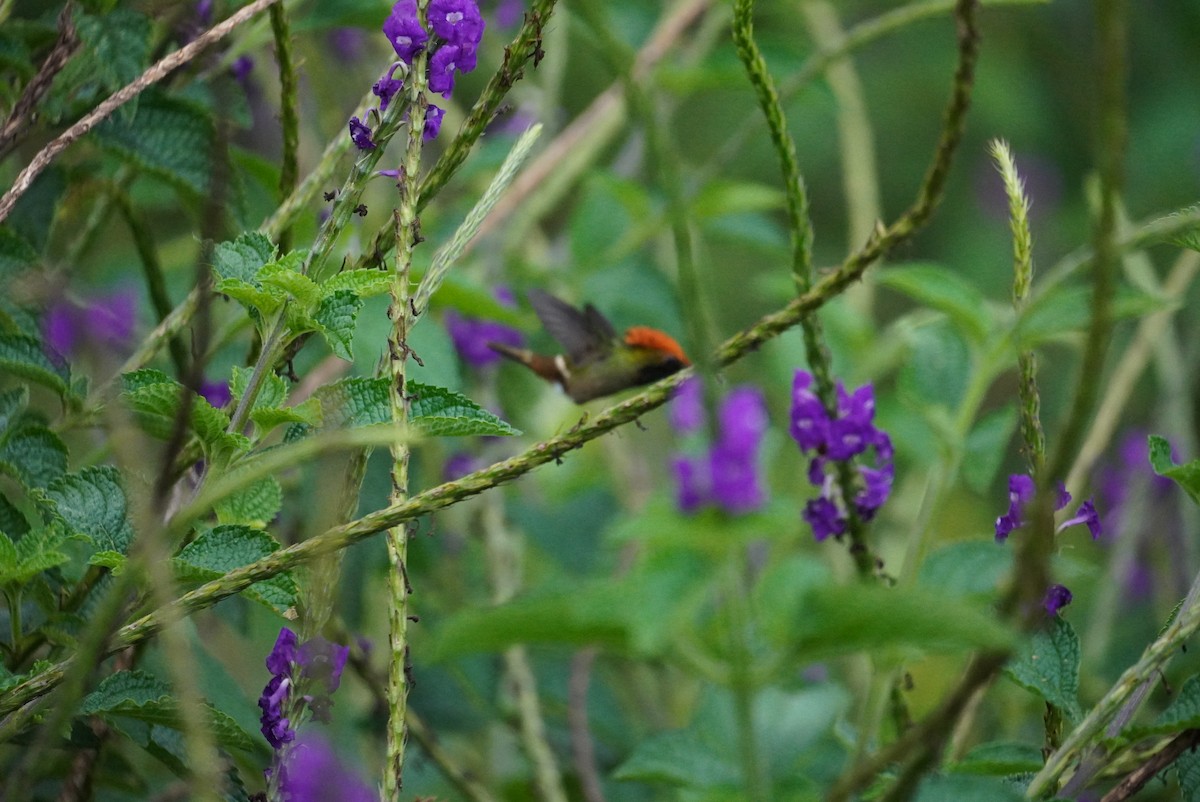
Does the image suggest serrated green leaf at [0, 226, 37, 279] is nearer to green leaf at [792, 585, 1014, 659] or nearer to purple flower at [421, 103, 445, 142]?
purple flower at [421, 103, 445, 142]

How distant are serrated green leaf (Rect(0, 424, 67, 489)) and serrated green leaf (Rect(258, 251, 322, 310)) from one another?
21 centimetres

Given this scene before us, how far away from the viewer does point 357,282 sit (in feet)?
2.15

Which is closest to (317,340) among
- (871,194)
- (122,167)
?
(122,167)

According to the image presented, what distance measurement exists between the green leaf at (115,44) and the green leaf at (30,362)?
18cm

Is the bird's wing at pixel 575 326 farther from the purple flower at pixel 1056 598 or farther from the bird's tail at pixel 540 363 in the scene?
the purple flower at pixel 1056 598

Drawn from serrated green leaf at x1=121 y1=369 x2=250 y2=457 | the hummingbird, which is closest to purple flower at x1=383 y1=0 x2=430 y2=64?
serrated green leaf at x1=121 y1=369 x2=250 y2=457

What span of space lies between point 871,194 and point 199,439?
4.37ft

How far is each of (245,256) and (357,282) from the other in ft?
0.27

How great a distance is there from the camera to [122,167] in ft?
3.22

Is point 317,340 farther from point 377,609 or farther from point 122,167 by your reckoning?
point 377,609

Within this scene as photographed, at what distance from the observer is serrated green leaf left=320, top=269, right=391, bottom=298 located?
0.65m

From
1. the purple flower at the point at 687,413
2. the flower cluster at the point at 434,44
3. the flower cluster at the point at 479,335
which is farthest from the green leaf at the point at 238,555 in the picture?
the purple flower at the point at 687,413

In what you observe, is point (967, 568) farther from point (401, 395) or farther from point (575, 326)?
point (575, 326)

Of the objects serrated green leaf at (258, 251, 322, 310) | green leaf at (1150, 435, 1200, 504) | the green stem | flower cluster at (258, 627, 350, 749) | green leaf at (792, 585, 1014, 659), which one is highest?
the green stem
